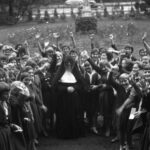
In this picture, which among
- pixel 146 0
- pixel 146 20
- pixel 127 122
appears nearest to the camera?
pixel 127 122

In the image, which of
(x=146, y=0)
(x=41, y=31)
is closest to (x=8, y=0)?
(x=41, y=31)


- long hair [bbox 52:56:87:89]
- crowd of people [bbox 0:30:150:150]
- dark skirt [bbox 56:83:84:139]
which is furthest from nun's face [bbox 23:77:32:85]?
dark skirt [bbox 56:83:84:139]

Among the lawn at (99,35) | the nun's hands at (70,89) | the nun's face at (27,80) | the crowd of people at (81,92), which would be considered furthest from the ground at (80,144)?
the lawn at (99,35)

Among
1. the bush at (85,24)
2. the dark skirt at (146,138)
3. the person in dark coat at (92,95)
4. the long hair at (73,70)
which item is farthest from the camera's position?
the bush at (85,24)

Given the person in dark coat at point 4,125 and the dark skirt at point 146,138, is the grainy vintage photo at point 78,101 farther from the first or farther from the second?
the person in dark coat at point 4,125

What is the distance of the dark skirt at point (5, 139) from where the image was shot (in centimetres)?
531

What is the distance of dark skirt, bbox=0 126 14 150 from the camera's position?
17.4 feet

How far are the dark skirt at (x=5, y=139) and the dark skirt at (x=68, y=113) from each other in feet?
8.43

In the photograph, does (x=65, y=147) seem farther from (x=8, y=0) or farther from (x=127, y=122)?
(x=8, y=0)

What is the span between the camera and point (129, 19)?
26438 mm

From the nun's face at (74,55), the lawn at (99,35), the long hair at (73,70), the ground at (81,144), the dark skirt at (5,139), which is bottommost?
the ground at (81,144)

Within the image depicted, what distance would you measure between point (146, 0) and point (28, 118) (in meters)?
24.1

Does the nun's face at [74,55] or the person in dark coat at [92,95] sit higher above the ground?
the nun's face at [74,55]

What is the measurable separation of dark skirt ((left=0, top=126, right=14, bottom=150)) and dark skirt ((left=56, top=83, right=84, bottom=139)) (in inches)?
101
